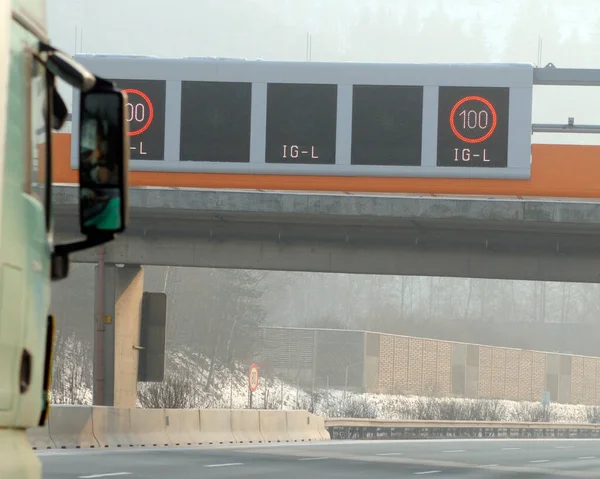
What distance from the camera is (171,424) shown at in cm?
2873

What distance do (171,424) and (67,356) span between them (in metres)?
37.9

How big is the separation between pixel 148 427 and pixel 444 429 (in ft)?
84.5

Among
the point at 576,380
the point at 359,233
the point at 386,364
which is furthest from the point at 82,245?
the point at 576,380

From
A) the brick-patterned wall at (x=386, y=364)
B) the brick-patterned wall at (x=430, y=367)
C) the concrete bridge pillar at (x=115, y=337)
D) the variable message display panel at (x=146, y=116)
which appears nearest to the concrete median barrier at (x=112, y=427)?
the variable message display panel at (x=146, y=116)

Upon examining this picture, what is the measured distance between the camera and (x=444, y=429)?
51.9 m

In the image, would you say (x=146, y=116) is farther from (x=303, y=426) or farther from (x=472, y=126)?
(x=303, y=426)

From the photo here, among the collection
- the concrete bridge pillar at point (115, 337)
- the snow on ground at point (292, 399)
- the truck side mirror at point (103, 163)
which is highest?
the truck side mirror at point (103, 163)

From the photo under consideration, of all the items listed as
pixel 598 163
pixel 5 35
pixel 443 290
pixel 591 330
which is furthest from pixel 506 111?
pixel 443 290

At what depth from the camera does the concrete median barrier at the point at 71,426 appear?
24453mm

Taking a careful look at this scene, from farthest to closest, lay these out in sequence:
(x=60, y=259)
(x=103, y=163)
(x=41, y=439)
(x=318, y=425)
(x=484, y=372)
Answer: (x=484, y=372)
(x=318, y=425)
(x=41, y=439)
(x=60, y=259)
(x=103, y=163)

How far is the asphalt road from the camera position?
1898 centimetres

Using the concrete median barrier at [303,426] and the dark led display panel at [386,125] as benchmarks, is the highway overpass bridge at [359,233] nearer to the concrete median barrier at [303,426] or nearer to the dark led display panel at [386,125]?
the dark led display panel at [386,125]

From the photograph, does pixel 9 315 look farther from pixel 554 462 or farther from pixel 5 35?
pixel 554 462

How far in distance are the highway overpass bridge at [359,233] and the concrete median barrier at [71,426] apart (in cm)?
566
